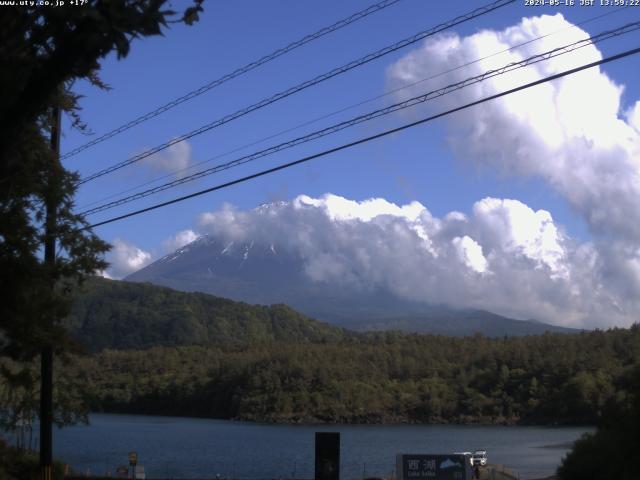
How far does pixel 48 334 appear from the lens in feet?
58.0

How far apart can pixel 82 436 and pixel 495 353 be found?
221 ft

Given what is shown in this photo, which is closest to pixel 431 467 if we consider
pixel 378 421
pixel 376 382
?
pixel 378 421

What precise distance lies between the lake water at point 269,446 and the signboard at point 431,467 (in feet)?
53.0

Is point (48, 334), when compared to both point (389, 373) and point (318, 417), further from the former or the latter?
point (389, 373)

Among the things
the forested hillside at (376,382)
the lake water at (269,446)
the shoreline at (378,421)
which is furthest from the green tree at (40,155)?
the shoreline at (378,421)

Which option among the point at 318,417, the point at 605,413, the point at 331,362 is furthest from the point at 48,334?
the point at 331,362

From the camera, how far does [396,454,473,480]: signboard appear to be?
33656 mm

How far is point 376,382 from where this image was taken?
13712 cm

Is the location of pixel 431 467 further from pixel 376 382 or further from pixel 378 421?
pixel 376 382

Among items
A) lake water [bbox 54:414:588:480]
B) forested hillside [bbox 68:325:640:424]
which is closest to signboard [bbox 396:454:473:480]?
lake water [bbox 54:414:588:480]

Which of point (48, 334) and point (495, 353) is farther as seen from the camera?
point (495, 353)

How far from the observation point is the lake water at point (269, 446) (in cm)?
6116

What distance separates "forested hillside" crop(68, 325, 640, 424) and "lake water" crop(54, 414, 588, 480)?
18.8 ft

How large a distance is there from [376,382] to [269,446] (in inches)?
2193
